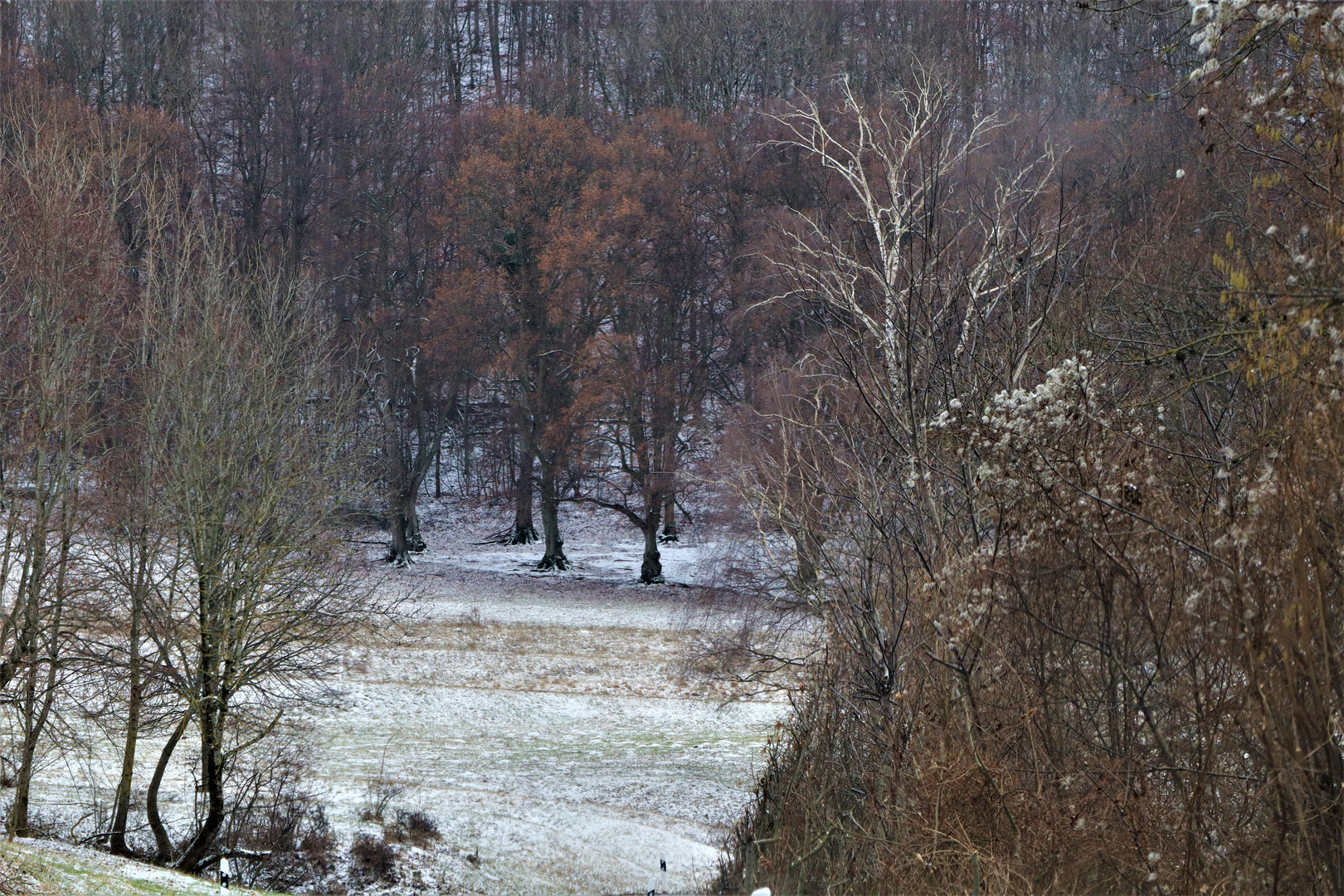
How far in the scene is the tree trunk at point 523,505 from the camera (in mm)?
38781

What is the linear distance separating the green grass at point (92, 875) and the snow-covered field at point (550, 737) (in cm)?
434

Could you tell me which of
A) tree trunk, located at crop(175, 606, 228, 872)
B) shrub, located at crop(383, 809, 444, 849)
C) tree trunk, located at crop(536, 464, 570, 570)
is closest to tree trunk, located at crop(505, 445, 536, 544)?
tree trunk, located at crop(536, 464, 570, 570)

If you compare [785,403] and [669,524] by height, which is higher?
[785,403]

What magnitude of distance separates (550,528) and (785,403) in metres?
15.2

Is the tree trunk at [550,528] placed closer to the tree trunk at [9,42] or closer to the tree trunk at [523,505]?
the tree trunk at [523,505]

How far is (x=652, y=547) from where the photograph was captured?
35969 mm

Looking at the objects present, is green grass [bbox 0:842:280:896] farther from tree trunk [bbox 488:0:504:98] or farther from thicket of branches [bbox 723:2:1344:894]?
tree trunk [bbox 488:0:504:98]

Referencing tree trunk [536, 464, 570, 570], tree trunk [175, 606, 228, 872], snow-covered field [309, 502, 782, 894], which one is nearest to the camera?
tree trunk [175, 606, 228, 872]

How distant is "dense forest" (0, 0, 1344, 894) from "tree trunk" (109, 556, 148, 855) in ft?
0.36

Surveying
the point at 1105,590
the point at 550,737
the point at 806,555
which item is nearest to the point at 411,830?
the point at 550,737

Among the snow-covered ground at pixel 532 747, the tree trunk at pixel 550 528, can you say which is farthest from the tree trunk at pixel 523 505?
the snow-covered ground at pixel 532 747

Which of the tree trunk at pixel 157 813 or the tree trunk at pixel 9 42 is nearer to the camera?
the tree trunk at pixel 157 813

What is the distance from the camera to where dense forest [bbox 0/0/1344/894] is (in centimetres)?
606

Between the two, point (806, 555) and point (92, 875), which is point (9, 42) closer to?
point (92, 875)
